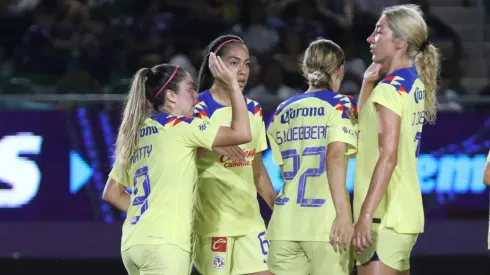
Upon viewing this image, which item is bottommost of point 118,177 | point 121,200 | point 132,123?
point 121,200

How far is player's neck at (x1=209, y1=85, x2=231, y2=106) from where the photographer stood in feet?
18.4

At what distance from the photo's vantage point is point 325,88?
5.04m

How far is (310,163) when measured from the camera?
4.96 metres

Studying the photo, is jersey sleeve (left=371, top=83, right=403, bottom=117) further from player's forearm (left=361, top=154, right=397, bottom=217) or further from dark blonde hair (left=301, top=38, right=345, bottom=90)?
dark blonde hair (left=301, top=38, right=345, bottom=90)

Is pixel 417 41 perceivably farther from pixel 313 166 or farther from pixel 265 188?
pixel 265 188

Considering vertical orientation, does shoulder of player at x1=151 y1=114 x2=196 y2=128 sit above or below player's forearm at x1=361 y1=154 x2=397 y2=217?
above

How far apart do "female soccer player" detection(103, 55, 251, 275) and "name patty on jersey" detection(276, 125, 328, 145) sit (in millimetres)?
245

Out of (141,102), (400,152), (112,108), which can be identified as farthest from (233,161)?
(112,108)

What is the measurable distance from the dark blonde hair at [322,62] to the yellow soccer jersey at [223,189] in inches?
29.5

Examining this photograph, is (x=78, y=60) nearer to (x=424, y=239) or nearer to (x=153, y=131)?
(x=424, y=239)

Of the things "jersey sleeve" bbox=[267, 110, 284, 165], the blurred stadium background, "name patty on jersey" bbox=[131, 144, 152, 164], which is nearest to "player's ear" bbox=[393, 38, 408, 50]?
"jersey sleeve" bbox=[267, 110, 284, 165]

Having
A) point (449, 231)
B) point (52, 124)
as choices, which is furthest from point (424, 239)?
point (52, 124)

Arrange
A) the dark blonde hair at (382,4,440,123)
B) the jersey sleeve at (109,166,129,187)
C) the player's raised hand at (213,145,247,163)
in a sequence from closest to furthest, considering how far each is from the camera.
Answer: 1. the dark blonde hair at (382,4,440,123)
2. the jersey sleeve at (109,166,129,187)
3. the player's raised hand at (213,145,247,163)

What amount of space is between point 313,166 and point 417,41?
833 mm
